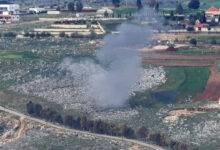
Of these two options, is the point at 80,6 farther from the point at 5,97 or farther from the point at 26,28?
the point at 5,97

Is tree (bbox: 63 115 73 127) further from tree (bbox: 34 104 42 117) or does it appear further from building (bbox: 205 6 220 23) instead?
building (bbox: 205 6 220 23)

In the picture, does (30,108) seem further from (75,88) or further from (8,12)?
(8,12)

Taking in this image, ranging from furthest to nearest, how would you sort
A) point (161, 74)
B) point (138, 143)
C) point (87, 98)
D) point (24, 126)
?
point (161, 74)
point (87, 98)
point (24, 126)
point (138, 143)

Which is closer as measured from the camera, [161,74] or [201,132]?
[201,132]

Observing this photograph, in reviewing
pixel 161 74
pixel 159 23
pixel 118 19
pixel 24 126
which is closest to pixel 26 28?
pixel 118 19

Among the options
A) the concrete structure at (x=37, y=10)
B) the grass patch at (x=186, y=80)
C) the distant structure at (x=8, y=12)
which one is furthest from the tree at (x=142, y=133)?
the concrete structure at (x=37, y=10)

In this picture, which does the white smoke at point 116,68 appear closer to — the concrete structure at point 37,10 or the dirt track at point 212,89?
the dirt track at point 212,89
